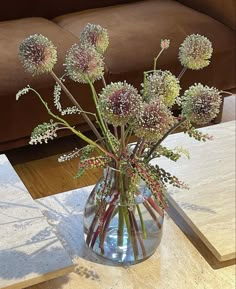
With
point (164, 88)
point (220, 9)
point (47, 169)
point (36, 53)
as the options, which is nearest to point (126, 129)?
point (164, 88)

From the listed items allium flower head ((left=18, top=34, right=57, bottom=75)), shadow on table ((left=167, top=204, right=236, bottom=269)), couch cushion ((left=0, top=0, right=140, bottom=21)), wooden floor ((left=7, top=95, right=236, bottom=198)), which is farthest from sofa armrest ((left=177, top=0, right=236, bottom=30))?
allium flower head ((left=18, top=34, right=57, bottom=75))

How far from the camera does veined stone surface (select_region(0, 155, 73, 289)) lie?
3.50 ft

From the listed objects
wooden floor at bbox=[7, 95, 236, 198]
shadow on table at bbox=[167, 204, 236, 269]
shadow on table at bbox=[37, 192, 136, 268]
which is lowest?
wooden floor at bbox=[7, 95, 236, 198]

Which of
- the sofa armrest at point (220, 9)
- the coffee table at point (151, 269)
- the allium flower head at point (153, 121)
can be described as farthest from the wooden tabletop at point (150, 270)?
the sofa armrest at point (220, 9)

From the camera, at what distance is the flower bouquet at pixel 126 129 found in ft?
3.03

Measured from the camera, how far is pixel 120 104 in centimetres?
90

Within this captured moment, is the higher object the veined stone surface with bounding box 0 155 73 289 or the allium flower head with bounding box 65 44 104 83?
the allium flower head with bounding box 65 44 104 83

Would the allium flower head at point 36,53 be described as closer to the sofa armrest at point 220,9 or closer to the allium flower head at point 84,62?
the allium flower head at point 84,62

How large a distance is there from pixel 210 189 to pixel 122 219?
35 cm

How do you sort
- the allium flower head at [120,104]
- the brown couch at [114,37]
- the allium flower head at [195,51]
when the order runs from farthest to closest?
the brown couch at [114,37], the allium flower head at [195,51], the allium flower head at [120,104]

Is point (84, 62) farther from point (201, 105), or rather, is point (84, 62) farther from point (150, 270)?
point (150, 270)

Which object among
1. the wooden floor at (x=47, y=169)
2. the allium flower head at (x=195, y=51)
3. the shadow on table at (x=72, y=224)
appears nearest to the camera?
the allium flower head at (x=195, y=51)

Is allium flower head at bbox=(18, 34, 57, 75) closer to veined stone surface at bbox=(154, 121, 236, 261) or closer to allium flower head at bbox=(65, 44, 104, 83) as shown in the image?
allium flower head at bbox=(65, 44, 104, 83)

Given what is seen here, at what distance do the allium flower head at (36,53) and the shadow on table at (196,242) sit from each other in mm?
497
